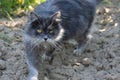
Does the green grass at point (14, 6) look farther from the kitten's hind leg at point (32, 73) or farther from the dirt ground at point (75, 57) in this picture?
the kitten's hind leg at point (32, 73)

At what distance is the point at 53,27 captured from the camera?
14.9 feet

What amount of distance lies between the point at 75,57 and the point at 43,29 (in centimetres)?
93

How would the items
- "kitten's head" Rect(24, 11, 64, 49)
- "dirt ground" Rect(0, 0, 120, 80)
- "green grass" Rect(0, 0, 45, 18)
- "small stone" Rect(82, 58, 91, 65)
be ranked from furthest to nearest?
"green grass" Rect(0, 0, 45, 18) → "small stone" Rect(82, 58, 91, 65) → "dirt ground" Rect(0, 0, 120, 80) → "kitten's head" Rect(24, 11, 64, 49)

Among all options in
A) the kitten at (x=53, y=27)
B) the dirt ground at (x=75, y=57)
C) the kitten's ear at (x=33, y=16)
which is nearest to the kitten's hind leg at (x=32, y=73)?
the kitten at (x=53, y=27)

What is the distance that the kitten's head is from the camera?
442 cm

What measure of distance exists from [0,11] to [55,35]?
1.64 metres

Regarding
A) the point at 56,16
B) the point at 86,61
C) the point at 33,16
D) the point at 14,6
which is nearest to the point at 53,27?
the point at 56,16

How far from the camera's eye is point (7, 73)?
15.3 feet

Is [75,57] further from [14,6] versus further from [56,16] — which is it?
[14,6]

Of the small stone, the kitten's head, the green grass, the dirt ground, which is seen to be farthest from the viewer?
the green grass

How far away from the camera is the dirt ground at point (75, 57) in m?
4.68

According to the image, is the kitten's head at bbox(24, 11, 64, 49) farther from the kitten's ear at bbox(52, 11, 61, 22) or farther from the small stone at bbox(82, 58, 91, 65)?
the small stone at bbox(82, 58, 91, 65)

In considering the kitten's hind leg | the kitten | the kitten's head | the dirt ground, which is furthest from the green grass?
the kitten's hind leg

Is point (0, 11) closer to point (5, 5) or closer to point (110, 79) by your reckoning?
point (5, 5)
